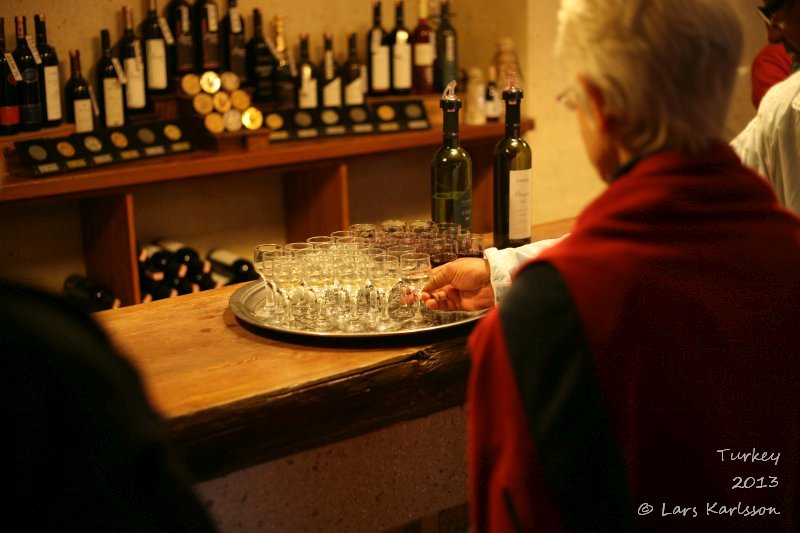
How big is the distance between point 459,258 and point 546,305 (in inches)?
35.9

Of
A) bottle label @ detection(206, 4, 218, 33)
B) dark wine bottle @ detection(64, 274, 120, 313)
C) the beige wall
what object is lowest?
dark wine bottle @ detection(64, 274, 120, 313)

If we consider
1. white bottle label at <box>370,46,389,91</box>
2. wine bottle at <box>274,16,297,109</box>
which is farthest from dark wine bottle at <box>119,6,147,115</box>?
white bottle label at <box>370,46,389,91</box>

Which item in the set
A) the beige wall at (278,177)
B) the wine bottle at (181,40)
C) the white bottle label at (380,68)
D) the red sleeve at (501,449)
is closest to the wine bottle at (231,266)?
the beige wall at (278,177)

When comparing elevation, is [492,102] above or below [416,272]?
above

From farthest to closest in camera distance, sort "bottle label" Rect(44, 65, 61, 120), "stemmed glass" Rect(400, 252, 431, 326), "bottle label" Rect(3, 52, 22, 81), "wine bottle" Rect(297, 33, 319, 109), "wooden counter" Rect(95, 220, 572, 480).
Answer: "wine bottle" Rect(297, 33, 319, 109)
"bottle label" Rect(44, 65, 61, 120)
"bottle label" Rect(3, 52, 22, 81)
"stemmed glass" Rect(400, 252, 431, 326)
"wooden counter" Rect(95, 220, 572, 480)

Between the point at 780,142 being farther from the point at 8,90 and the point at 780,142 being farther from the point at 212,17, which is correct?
the point at 8,90

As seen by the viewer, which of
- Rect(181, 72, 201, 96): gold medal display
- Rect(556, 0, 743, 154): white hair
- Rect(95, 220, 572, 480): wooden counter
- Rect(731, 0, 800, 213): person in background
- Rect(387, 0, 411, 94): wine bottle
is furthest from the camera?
Rect(387, 0, 411, 94): wine bottle

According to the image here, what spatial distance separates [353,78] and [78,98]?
1215mm

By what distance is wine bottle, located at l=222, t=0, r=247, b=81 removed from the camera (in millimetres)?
4102

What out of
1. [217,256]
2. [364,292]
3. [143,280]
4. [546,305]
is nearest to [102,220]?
[143,280]

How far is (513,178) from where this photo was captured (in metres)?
2.41

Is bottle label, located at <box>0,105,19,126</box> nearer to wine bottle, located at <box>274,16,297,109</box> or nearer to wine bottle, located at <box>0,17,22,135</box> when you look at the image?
wine bottle, located at <box>0,17,22,135</box>

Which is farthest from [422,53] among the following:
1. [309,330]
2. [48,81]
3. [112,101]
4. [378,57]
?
[309,330]

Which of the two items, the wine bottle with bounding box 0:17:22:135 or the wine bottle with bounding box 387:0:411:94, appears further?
the wine bottle with bounding box 387:0:411:94
